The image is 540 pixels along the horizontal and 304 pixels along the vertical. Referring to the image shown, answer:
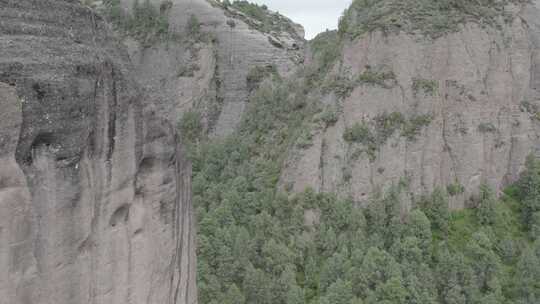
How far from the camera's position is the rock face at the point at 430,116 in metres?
34.2

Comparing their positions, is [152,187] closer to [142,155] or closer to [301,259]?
[142,155]

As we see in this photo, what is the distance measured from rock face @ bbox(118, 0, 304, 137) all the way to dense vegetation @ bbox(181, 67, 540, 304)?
48.4ft

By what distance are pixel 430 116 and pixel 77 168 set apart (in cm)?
3002

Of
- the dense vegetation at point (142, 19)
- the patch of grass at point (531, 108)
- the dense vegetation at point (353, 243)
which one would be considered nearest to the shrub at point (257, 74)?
the dense vegetation at point (142, 19)

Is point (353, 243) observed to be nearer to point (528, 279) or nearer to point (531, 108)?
point (528, 279)

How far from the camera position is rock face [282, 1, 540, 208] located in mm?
34156

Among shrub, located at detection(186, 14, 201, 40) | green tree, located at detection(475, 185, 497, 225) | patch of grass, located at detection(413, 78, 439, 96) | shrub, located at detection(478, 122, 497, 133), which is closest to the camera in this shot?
green tree, located at detection(475, 185, 497, 225)

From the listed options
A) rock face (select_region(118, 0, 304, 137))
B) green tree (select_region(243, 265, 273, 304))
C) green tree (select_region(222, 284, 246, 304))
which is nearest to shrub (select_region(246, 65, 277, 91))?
rock face (select_region(118, 0, 304, 137))

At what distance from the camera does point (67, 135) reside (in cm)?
816

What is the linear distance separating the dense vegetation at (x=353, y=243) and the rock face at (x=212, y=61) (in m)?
14.8

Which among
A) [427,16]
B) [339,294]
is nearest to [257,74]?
[427,16]

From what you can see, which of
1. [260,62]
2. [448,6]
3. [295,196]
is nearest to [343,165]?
[295,196]

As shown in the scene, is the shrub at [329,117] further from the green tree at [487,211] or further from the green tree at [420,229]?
the green tree at [487,211]

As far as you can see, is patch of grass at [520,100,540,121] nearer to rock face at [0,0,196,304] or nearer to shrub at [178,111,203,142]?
shrub at [178,111,203,142]
